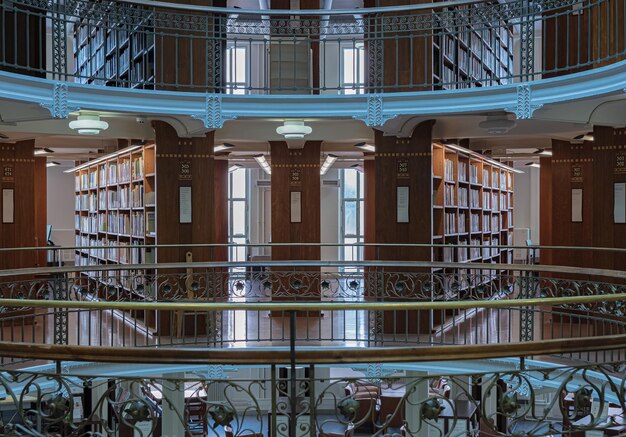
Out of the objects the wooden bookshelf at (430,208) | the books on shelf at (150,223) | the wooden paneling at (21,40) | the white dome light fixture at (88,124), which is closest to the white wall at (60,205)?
the books on shelf at (150,223)

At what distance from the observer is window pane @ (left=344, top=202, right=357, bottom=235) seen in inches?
626

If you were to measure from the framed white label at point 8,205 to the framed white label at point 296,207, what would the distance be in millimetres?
3561

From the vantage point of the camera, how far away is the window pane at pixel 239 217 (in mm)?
15938

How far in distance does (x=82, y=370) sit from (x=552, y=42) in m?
6.44

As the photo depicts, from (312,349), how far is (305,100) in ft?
13.1

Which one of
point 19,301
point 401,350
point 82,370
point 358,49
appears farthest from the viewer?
point 358,49

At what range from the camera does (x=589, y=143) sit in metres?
9.47

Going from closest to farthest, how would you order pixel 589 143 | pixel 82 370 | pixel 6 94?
pixel 6 94 < pixel 82 370 < pixel 589 143

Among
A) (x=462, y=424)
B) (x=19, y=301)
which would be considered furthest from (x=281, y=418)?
(x=19, y=301)

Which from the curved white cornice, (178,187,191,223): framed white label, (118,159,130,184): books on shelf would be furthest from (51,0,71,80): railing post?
(118,159,130,184): books on shelf

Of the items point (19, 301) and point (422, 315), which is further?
point (422, 315)

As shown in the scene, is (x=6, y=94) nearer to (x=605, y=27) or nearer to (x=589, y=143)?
(x=605, y=27)

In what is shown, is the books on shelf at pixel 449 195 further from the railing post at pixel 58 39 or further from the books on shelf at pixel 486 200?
the railing post at pixel 58 39

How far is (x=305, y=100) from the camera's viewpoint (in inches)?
294
